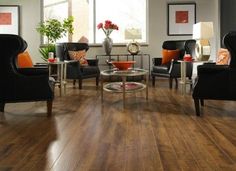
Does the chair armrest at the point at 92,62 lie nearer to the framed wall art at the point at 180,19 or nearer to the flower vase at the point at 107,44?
the flower vase at the point at 107,44

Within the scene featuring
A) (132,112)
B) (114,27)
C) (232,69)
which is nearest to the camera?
(232,69)

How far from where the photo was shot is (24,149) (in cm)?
260

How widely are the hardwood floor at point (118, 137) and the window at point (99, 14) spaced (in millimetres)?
3961

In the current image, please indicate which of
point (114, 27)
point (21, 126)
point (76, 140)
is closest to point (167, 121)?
point (76, 140)

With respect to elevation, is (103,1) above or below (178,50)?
above

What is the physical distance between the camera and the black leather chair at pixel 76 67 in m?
6.48

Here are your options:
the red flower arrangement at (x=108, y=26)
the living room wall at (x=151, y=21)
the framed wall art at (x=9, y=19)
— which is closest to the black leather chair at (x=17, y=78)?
the red flower arrangement at (x=108, y=26)

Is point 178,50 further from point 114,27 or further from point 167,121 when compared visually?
point 167,121

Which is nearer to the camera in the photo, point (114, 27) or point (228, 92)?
point (228, 92)

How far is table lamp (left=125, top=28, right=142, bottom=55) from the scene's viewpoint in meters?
7.87

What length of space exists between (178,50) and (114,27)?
5.46ft

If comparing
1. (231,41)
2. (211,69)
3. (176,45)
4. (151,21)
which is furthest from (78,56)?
(231,41)

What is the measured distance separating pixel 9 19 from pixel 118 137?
258 inches

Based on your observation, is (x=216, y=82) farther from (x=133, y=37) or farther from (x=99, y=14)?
(x=99, y=14)
